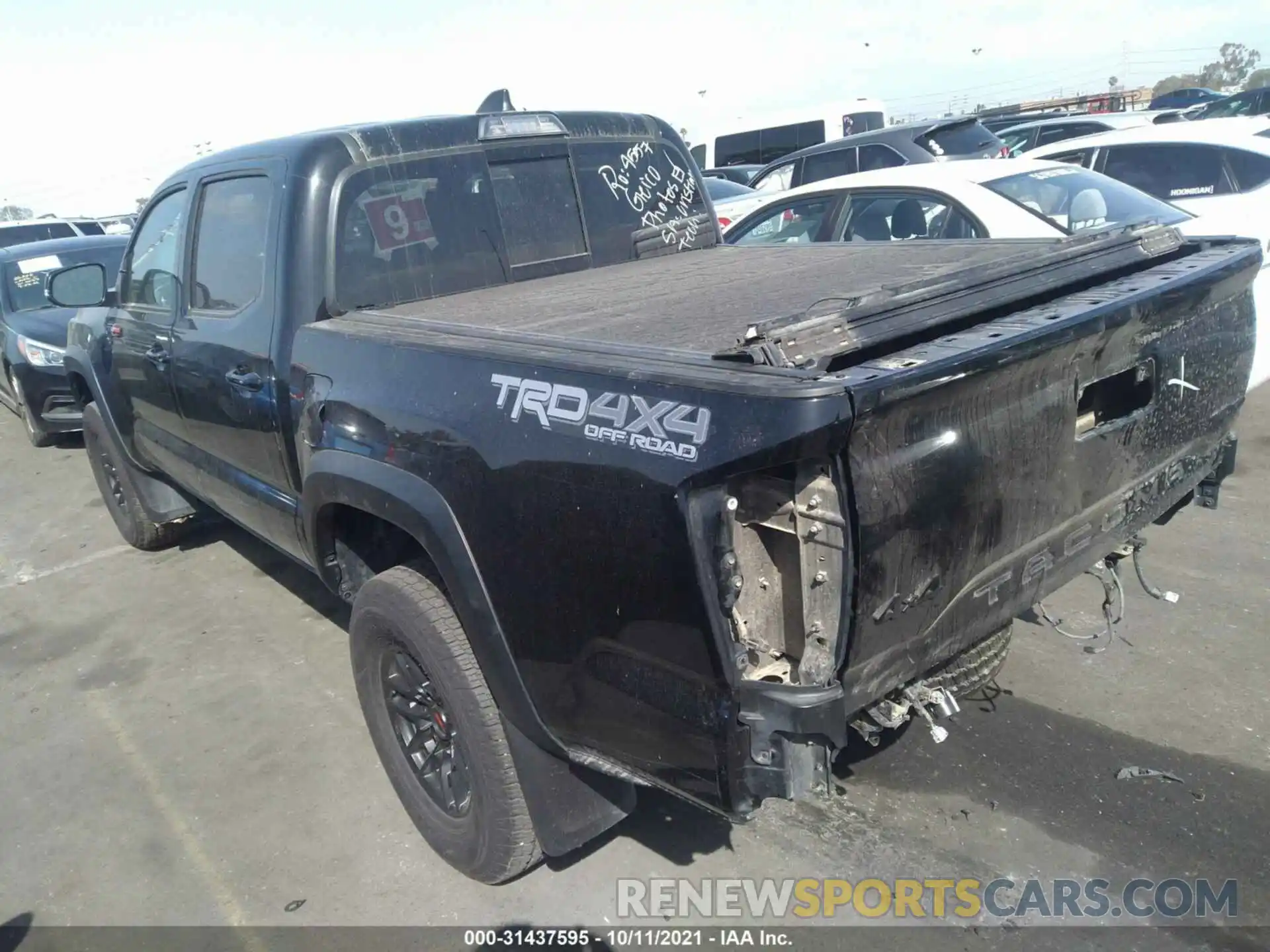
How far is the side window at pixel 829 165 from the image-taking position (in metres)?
10.9

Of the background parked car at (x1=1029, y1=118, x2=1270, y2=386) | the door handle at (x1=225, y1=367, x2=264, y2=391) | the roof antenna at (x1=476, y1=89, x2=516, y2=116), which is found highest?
the roof antenna at (x1=476, y1=89, x2=516, y2=116)

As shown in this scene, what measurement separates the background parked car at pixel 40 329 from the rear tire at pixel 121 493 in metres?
2.22

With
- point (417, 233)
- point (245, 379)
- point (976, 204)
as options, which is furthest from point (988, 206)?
point (245, 379)

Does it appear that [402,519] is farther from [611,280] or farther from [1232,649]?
[1232,649]

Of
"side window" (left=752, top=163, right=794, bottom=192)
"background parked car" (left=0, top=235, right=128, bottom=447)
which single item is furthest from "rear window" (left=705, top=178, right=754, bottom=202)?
"background parked car" (left=0, top=235, right=128, bottom=447)

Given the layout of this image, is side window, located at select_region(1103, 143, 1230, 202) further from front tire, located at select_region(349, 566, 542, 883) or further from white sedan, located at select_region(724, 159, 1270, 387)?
front tire, located at select_region(349, 566, 542, 883)

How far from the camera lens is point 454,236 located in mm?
3543

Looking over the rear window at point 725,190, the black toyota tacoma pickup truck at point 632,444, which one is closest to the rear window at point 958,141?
the rear window at point 725,190

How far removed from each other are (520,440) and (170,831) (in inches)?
83.9

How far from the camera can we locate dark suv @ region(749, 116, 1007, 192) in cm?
1041

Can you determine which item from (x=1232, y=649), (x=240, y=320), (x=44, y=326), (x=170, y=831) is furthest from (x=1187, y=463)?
(x=44, y=326)

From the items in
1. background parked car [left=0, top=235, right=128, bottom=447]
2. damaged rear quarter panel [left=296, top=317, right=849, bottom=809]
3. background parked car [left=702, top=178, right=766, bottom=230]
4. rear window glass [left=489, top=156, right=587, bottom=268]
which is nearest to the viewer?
damaged rear quarter panel [left=296, top=317, right=849, bottom=809]

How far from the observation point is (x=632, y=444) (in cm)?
193

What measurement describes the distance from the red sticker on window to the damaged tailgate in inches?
79.2
